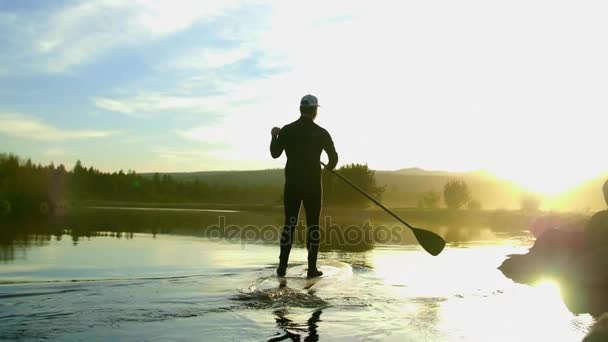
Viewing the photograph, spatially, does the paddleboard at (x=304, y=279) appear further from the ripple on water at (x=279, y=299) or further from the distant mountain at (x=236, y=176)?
the distant mountain at (x=236, y=176)

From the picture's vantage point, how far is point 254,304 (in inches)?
258

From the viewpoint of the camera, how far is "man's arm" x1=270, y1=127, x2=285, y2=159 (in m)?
8.83

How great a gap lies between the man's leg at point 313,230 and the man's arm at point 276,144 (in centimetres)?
76

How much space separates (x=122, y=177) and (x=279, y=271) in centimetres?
6867

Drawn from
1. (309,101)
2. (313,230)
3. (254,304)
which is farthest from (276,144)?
(254,304)

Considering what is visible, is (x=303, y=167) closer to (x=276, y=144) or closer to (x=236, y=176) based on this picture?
(x=276, y=144)

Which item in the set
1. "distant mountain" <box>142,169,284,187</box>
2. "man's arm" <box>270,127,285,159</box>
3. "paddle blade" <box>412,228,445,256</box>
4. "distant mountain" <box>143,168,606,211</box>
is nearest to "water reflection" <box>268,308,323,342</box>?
"man's arm" <box>270,127,285,159</box>

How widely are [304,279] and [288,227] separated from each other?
776 mm

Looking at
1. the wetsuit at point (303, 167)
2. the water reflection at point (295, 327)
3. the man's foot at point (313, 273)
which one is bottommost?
the water reflection at point (295, 327)

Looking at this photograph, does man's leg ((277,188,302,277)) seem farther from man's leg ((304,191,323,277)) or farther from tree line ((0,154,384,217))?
tree line ((0,154,384,217))

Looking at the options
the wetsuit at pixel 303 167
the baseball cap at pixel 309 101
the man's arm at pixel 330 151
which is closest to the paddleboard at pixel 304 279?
the wetsuit at pixel 303 167

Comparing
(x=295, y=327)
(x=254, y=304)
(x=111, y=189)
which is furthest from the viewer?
(x=111, y=189)

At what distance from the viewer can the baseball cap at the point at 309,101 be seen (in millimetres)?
8750

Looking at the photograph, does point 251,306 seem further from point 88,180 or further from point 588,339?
point 88,180
